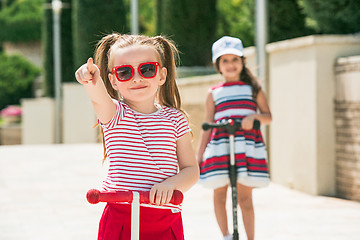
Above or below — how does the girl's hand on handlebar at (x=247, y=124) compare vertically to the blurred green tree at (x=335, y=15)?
below

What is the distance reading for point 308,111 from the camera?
8.00 metres

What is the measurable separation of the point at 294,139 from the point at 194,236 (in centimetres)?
302

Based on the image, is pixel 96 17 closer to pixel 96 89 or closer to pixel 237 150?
pixel 237 150

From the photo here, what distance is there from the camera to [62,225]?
21.1 ft

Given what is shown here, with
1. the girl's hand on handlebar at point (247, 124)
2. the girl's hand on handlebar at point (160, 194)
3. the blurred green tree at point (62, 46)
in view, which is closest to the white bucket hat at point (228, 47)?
the girl's hand on handlebar at point (247, 124)

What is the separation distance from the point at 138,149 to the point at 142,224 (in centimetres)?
31

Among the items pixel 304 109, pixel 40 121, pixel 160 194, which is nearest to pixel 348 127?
pixel 304 109

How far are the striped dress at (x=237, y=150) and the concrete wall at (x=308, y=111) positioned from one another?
281cm

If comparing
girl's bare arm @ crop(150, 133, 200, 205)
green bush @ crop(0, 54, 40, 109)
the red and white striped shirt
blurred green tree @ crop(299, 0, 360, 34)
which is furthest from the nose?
green bush @ crop(0, 54, 40, 109)

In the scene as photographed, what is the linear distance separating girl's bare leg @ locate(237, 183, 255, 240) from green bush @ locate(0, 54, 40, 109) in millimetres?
31623

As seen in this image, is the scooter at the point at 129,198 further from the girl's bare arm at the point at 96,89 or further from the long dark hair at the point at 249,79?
the long dark hair at the point at 249,79

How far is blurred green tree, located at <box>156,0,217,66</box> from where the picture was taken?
17125 mm

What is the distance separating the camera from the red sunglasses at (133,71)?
2.83 meters

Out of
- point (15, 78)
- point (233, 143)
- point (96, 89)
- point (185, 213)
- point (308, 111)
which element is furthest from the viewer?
point (15, 78)
